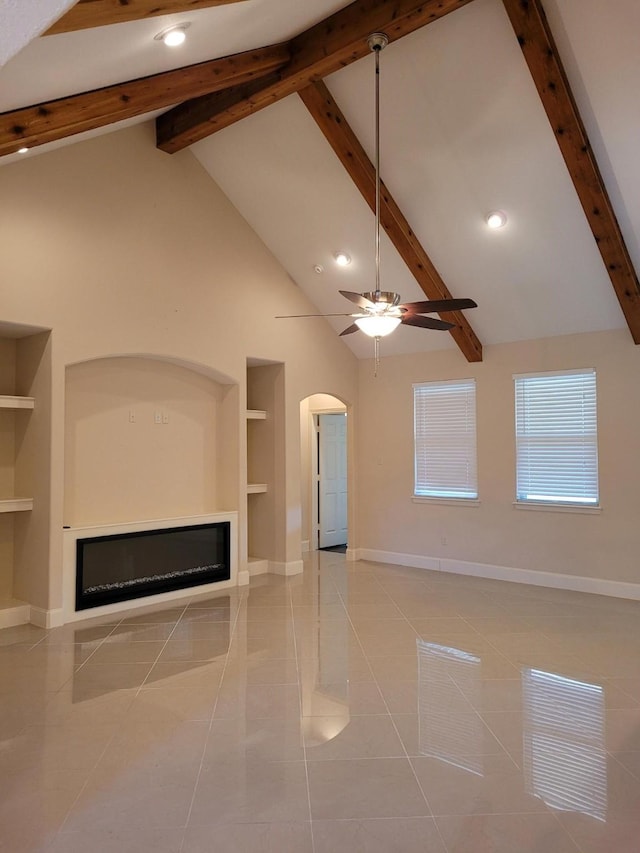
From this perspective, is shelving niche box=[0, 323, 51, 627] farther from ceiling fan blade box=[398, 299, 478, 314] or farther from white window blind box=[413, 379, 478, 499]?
white window blind box=[413, 379, 478, 499]

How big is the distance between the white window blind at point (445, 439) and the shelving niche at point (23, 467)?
435cm

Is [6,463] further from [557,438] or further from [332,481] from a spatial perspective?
[557,438]

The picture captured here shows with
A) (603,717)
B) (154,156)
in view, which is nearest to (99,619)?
(603,717)

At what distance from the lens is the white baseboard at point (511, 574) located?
19.4ft

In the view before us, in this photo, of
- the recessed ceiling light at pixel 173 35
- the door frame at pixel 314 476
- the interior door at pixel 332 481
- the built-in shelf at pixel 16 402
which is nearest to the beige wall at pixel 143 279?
the built-in shelf at pixel 16 402

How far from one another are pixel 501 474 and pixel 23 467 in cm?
490

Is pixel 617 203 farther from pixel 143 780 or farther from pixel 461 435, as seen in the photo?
pixel 143 780

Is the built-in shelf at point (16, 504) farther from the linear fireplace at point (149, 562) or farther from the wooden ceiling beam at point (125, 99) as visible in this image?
the wooden ceiling beam at point (125, 99)

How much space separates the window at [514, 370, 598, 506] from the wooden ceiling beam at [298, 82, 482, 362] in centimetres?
105

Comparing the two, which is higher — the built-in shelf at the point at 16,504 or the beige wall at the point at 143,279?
the beige wall at the point at 143,279

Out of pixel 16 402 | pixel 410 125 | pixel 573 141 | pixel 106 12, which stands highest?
pixel 410 125

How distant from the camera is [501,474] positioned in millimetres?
6762

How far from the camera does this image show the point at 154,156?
5.87m

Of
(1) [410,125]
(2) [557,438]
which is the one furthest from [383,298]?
(2) [557,438]
